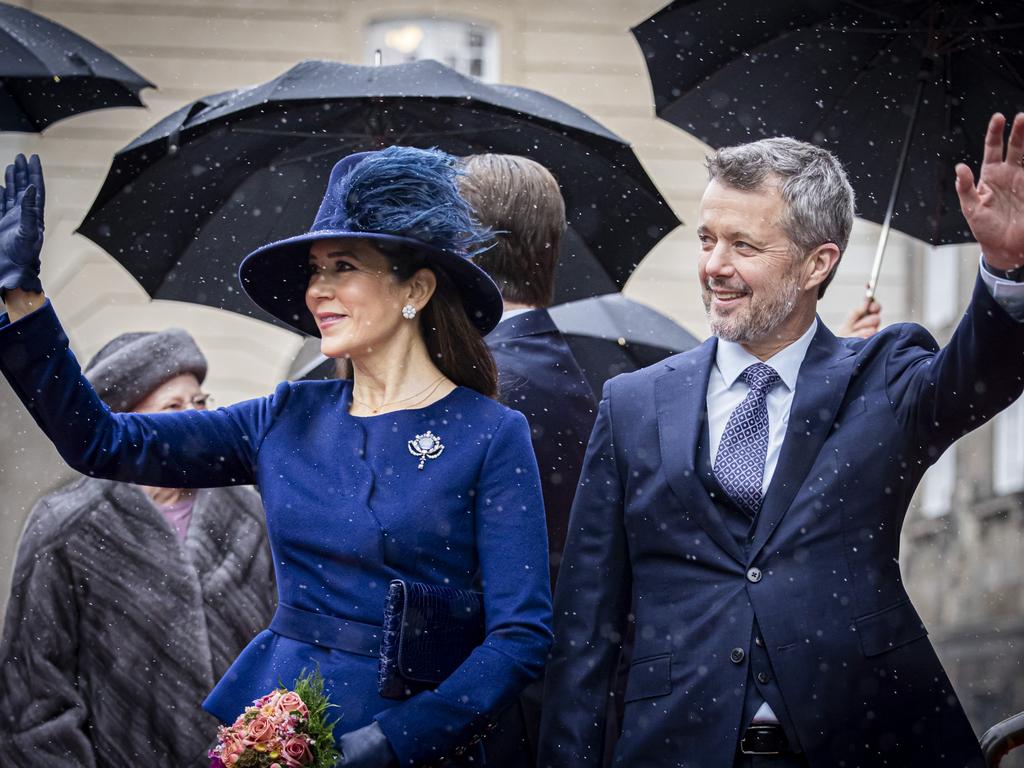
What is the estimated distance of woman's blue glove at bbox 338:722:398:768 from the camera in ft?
11.7

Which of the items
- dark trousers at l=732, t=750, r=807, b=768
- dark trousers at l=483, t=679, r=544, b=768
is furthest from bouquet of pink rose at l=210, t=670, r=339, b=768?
dark trousers at l=732, t=750, r=807, b=768

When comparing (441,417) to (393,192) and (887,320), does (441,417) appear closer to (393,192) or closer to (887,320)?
(393,192)

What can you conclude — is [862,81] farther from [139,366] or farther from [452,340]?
[139,366]

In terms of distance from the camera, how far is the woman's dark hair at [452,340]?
164 inches

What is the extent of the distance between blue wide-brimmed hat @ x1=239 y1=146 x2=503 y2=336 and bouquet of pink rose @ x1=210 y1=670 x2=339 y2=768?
3.46 ft

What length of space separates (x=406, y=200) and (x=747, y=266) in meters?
0.83

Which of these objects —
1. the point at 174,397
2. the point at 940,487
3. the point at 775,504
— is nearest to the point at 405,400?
the point at 775,504

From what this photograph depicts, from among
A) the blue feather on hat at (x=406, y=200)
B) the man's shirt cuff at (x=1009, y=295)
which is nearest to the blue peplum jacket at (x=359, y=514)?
the blue feather on hat at (x=406, y=200)

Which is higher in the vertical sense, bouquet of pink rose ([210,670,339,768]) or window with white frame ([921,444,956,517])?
bouquet of pink rose ([210,670,339,768])

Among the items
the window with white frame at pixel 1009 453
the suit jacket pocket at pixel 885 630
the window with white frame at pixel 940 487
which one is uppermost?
the suit jacket pocket at pixel 885 630

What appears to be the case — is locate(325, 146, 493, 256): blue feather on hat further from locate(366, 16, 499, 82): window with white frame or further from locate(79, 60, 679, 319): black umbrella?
A: locate(366, 16, 499, 82): window with white frame

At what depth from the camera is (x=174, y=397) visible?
249 inches

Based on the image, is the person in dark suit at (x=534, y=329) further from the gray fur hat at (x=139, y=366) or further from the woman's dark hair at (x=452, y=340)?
the gray fur hat at (x=139, y=366)

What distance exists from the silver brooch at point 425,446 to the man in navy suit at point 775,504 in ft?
1.30
